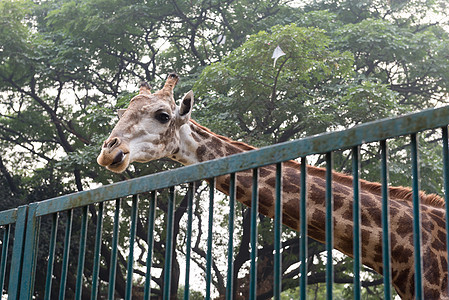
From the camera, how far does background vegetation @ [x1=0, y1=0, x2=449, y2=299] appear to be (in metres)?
12.2

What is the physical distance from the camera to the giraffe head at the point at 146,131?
4.90 metres

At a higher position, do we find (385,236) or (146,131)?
(146,131)

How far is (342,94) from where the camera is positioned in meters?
12.8

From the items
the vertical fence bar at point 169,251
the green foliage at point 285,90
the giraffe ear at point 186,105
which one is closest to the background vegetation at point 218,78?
the green foliage at point 285,90

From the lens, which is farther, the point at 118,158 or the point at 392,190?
the point at 118,158

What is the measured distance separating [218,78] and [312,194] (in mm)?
8098

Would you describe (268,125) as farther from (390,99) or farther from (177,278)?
(177,278)

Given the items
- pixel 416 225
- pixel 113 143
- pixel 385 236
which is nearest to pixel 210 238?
pixel 385 236

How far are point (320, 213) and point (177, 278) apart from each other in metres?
10.1

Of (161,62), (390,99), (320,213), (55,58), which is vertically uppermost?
(161,62)

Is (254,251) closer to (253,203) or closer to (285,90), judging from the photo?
(253,203)

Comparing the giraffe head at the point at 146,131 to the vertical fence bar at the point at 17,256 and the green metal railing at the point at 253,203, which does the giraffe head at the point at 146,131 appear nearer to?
the vertical fence bar at the point at 17,256

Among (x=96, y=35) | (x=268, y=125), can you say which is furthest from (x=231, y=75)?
(x=96, y=35)

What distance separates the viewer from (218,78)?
12.2 meters
